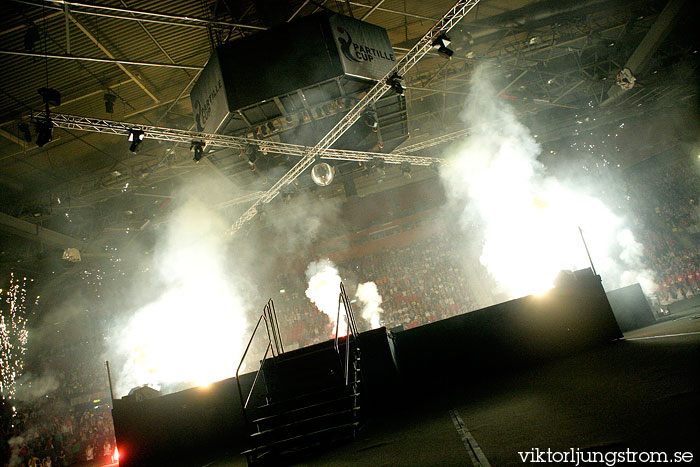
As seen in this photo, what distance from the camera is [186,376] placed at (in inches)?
618

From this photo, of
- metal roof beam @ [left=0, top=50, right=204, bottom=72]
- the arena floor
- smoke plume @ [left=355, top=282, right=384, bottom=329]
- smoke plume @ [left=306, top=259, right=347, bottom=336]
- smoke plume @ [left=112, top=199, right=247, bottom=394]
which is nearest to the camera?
the arena floor

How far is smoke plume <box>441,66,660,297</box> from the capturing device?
13.2 metres

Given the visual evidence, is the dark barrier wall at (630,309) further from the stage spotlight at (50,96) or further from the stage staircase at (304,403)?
the stage spotlight at (50,96)

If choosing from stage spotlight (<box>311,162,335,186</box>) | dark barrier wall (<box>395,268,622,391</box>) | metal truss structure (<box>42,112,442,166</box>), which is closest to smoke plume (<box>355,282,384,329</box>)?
metal truss structure (<box>42,112,442,166</box>)

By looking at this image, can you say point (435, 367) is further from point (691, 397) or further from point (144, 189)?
point (144, 189)

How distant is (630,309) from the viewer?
8.88 meters

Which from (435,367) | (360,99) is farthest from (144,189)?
(435,367)

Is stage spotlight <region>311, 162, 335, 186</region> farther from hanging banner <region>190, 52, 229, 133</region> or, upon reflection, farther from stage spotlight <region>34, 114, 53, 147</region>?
stage spotlight <region>34, 114, 53, 147</region>

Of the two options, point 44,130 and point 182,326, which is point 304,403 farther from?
point 182,326

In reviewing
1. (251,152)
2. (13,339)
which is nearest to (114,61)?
(251,152)

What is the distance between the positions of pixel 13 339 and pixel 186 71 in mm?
15191

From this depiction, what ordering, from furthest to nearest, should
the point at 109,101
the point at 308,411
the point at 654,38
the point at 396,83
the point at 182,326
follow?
the point at 182,326, the point at 654,38, the point at 109,101, the point at 396,83, the point at 308,411

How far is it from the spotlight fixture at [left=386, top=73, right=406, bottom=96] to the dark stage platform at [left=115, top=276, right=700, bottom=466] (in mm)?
4978

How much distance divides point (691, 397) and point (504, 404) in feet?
6.32
